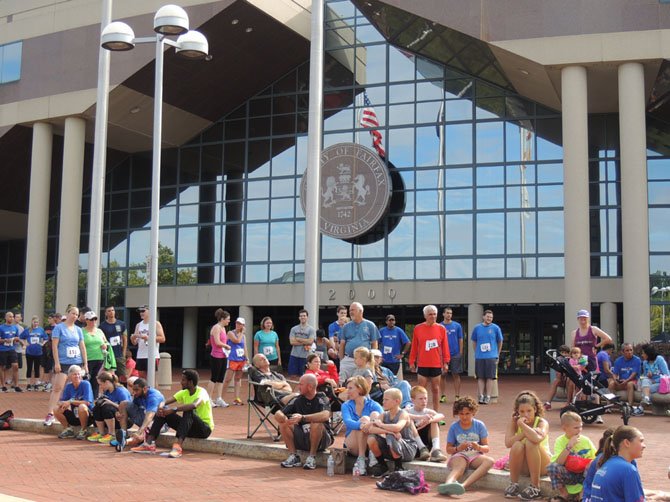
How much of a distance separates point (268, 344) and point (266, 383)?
5146mm

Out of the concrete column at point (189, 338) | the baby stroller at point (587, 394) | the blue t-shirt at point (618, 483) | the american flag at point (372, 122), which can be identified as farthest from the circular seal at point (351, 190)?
the blue t-shirt at point (618, 483)

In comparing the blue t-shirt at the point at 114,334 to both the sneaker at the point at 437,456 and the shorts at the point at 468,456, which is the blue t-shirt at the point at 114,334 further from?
the shorts at the point at 468,456

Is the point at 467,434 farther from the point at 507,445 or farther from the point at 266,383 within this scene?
the point at 266,383

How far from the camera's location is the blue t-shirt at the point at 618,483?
18.5ft

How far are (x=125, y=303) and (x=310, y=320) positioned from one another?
17365 millimetres

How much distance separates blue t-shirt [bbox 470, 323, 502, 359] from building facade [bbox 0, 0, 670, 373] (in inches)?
290

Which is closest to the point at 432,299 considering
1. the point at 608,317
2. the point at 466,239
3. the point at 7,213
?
the point at 466,239

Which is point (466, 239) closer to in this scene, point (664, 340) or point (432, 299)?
point (432, 299)

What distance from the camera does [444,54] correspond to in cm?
2670

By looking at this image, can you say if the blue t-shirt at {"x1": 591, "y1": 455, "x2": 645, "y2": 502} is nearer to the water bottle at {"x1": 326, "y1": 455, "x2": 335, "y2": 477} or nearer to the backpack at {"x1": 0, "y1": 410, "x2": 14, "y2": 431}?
the water bottle at {"x1": 326, "y1": 455, "x2": 335, "y2": 477}

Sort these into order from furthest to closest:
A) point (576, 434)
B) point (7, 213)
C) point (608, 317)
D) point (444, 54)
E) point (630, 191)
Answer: point (7, 213), point (444, 54), point (608, 317), point (630, 191), point (576, 434)

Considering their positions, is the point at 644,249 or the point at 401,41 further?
the point at 401,41

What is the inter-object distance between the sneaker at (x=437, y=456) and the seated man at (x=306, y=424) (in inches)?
48.8

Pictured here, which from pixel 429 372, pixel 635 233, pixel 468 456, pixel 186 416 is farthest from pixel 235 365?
pixel 635 233
